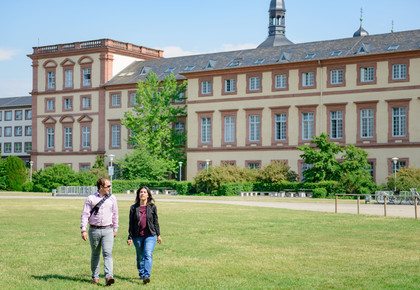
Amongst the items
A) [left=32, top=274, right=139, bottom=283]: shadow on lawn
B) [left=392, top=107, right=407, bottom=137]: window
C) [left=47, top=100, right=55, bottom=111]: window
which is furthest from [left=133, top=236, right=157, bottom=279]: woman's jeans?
[left=47, top=100, right=55, bottom=111]: window

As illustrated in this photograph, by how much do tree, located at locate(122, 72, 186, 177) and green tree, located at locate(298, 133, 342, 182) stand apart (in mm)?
16027

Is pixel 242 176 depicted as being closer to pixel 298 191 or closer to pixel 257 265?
pixel 298 191

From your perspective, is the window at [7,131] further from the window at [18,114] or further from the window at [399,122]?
the window at [399,122]

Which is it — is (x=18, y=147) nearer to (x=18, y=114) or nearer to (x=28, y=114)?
(x=18, y=114)

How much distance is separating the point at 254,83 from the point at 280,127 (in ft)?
15.0

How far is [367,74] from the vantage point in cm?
5566

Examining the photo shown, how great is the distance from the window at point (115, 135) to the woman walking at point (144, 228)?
58.7 meters

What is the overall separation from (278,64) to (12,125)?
59408 mm

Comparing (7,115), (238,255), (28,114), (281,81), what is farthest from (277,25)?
(238,255)

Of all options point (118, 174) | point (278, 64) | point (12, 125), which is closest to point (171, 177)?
point (118, 174)

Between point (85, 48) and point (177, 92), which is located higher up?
point (85, 48)

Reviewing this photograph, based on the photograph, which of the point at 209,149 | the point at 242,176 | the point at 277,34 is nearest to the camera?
the point at 242,176

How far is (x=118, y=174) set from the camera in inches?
2734

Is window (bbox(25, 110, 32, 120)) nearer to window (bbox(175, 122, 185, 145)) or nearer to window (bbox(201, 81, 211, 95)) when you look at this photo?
window (bbox(175, 122, 185, 145))
